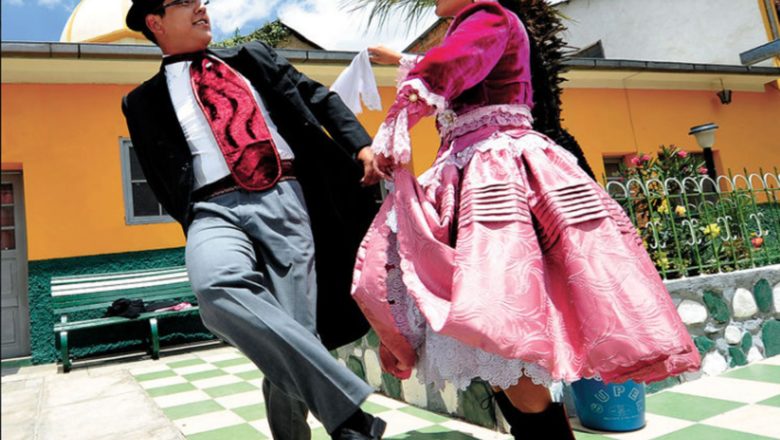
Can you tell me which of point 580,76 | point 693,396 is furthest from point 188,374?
point 580,76

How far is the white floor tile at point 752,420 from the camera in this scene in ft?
7.89

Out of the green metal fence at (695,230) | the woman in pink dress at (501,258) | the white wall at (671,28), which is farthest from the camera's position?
the white wall at (671,28)

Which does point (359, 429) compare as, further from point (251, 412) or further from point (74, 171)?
point (74, 171)

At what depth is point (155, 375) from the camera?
529 centimetres

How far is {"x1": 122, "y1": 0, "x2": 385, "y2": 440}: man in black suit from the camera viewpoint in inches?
69.9

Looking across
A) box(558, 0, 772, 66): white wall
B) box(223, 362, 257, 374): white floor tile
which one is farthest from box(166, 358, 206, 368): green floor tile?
box(558, 0, 772, 66): white wall

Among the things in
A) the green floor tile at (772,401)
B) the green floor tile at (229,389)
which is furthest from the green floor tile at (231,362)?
the green floor tile at (772,401)

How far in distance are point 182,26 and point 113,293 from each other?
5614mm

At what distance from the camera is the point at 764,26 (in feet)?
38.3

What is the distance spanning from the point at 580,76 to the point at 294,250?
883 centimetres

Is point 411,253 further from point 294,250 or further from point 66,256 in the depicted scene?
point 66,256

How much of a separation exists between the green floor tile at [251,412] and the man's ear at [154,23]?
226cm

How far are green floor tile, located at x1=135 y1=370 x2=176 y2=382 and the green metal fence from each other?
4.22 m

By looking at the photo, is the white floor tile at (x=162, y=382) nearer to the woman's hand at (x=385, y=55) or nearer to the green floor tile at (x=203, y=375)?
the green floor tile at (x=203, y=375)
